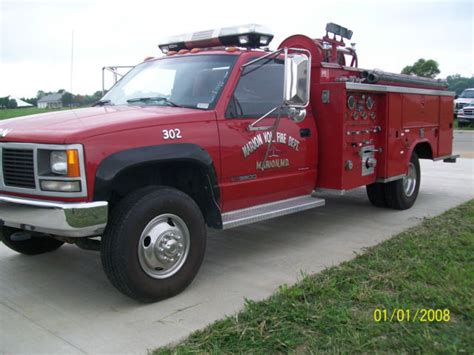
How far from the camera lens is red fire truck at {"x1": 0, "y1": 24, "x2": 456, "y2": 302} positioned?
3639 millimetres

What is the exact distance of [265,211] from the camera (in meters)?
4.86

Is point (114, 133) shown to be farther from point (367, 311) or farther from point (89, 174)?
point (367, 311)

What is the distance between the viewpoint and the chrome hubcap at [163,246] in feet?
12.6

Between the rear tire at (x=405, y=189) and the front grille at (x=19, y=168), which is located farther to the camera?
the rear tire at (x=405, y=189)

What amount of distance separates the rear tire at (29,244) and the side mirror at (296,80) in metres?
2.82

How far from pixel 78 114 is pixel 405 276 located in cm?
314

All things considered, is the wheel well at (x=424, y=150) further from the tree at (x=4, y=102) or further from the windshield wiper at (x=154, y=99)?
the tree at (x=4, y=102)

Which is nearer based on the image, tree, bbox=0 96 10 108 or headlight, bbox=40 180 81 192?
headlight, bbox=40 180 81 192

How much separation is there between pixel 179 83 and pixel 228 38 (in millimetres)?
817

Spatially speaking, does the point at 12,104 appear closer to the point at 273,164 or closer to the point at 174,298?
the point at 273,164

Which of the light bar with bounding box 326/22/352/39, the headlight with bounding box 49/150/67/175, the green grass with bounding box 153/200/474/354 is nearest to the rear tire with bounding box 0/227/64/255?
the headlight with bounding box 49/150/67/175

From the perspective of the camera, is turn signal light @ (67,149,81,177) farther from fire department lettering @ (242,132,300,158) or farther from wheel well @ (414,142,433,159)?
wheel well @ (414,142,433,159)

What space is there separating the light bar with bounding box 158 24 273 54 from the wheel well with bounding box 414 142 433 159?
355cm

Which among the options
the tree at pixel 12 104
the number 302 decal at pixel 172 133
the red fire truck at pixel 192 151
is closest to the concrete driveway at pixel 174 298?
the red fire truck at pixel 192 151
